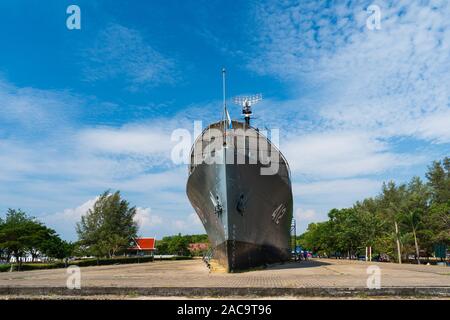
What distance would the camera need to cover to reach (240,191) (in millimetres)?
16484

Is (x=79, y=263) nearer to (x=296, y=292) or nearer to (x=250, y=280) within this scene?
(x=250, y=280)

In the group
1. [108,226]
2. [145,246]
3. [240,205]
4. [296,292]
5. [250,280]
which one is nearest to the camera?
[296,292]

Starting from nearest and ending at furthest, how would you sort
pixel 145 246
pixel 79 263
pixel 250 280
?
pixel 250 280 → pixel 79 263 → pixel 145 246

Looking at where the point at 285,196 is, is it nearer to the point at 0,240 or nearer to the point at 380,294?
the point at 380,294

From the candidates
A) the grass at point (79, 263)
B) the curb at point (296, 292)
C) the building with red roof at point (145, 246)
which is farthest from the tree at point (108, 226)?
the curb at point (296, 292)

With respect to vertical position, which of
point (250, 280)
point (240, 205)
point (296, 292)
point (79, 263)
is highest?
point (240, 205)

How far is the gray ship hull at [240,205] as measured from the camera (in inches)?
642

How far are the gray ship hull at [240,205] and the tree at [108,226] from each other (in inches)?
1393

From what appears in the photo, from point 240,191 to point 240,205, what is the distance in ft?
2.14

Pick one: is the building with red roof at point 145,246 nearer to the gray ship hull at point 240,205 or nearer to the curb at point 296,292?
the gray ship hull at point 240,205

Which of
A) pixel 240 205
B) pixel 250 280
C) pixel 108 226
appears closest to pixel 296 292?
pixel 250 280

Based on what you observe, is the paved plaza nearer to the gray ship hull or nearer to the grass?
the gray ship hull

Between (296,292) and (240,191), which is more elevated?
(240,191)
